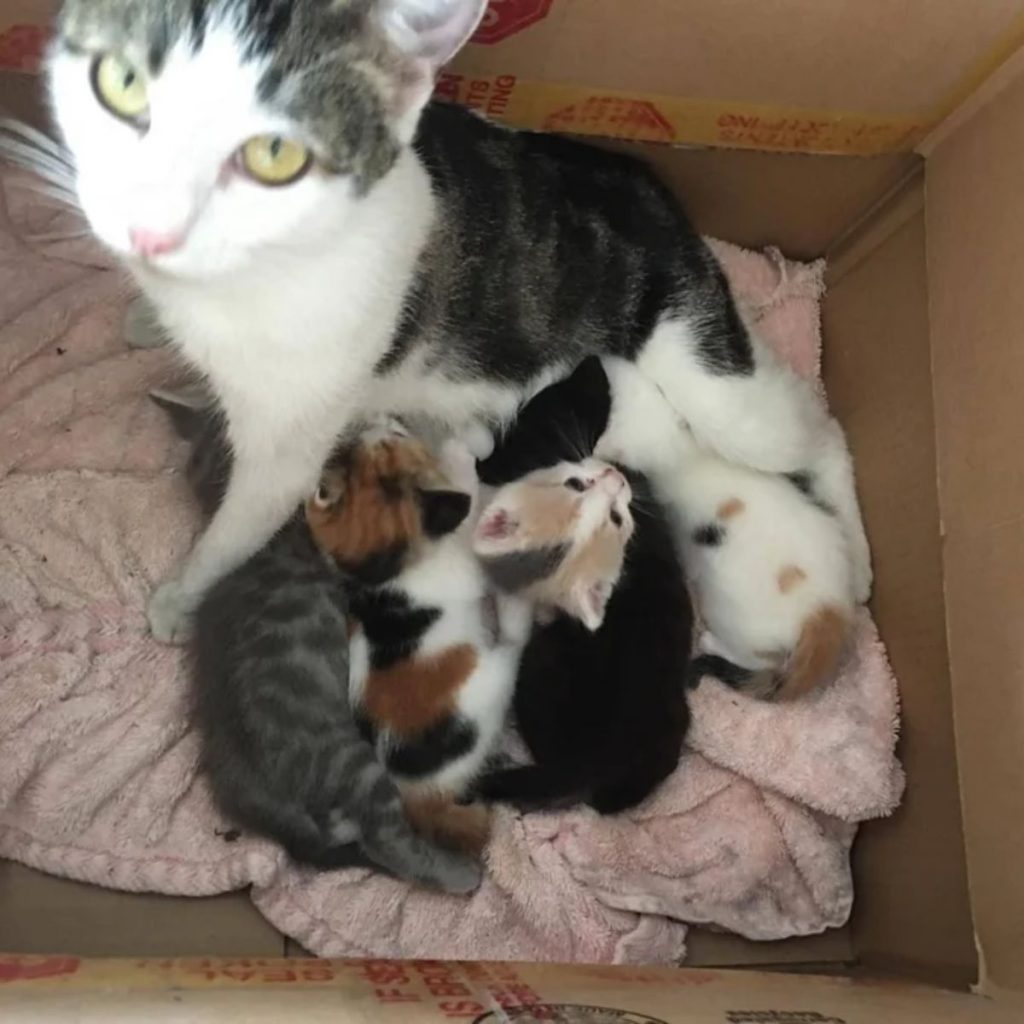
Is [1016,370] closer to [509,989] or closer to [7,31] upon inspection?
[509,989]

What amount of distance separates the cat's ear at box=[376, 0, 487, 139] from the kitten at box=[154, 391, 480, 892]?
58 centimetres

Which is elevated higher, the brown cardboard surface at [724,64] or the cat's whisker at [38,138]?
the brown cardboard surface at [724,64]

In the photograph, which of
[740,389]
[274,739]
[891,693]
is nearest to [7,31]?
[274,739]

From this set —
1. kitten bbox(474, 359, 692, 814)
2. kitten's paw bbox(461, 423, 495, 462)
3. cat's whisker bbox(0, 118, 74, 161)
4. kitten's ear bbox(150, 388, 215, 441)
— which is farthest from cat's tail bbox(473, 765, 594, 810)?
cat's whisker bbox(0, 118, 74, 161)

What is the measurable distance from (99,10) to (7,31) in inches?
17.1

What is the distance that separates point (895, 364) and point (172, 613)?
1.01m

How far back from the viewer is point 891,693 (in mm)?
1595

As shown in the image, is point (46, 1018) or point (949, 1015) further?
point (949, 1015)

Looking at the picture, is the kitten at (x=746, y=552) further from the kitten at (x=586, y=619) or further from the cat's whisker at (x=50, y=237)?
the cat's whisker at (x=50, y=237)

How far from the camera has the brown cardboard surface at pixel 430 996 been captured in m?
0.89

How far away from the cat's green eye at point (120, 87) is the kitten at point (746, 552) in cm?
74

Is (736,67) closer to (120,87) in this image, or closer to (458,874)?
(120,87)

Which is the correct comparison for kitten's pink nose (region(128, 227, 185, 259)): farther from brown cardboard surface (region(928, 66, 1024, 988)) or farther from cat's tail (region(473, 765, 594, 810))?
brown cardboard surface (region(928, 66, 1024, 988))

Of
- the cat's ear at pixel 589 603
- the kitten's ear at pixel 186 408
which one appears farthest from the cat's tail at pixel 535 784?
the kitten's ear at pixel 186 408
